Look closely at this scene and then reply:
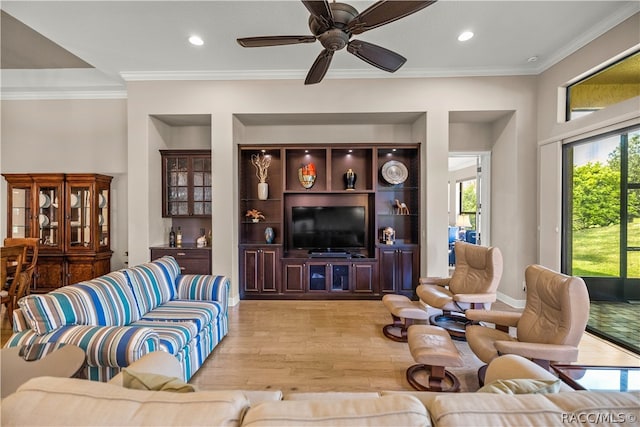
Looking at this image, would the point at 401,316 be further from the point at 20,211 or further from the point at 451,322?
the point at 20,211

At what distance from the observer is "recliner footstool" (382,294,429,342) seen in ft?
10.3

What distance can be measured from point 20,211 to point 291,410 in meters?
6.13

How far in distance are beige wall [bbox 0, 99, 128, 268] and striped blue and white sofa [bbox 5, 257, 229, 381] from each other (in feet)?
8.75

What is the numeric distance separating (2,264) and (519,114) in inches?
265

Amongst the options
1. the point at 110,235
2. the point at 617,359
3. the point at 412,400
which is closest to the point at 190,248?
the point at 110,235

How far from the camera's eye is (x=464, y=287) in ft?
11.7

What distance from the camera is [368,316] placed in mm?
3975

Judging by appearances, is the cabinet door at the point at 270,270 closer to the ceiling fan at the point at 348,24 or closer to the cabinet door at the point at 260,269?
the cabinet door at the point at 260,269

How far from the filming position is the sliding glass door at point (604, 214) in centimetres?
307

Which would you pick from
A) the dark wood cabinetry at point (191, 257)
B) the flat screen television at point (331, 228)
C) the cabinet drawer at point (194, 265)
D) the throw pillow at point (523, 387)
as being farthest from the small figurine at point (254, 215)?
the throw pillow at point (523, 387)

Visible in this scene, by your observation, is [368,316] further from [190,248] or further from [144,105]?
[144,105]

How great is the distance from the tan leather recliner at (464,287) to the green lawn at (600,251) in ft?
3.96

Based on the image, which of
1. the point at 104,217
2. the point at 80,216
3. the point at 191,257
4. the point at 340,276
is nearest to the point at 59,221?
the point at 80,216

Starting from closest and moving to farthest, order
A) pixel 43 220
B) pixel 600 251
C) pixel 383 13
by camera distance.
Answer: pixel 383 13 < pixel 600 251 < pixel 43 220
